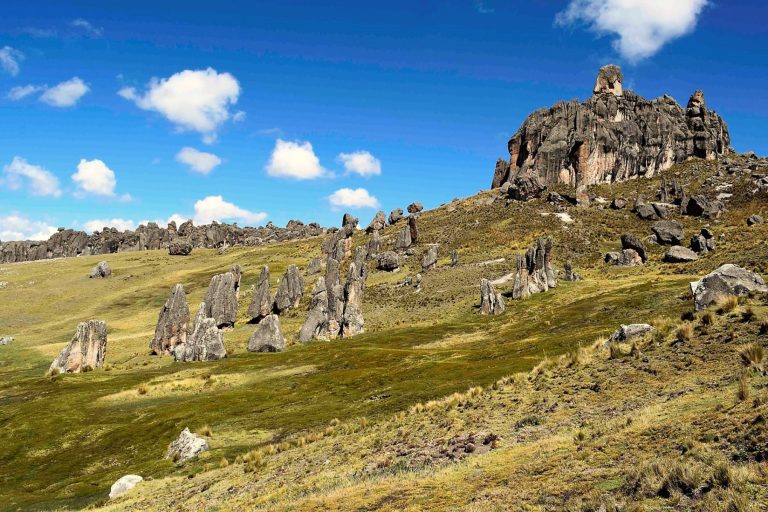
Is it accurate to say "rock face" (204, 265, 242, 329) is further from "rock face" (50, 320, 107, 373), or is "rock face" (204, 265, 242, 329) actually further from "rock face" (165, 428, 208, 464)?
"rock face" (165, 428, 208, 464)

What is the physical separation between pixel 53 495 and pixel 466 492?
33.6m

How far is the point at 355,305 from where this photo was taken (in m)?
105

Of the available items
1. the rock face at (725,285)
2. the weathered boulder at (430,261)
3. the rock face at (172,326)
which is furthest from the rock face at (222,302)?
the rock face at (725,285)

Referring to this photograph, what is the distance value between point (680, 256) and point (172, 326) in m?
107

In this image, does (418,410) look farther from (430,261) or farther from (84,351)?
(430,261)

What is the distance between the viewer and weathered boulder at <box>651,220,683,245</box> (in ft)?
434

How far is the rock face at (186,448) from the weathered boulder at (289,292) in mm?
85763

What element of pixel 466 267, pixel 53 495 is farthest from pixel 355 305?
pixel 53 495

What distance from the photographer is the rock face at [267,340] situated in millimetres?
90750

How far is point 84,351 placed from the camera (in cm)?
8419

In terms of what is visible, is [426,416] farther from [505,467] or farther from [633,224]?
[633,224]

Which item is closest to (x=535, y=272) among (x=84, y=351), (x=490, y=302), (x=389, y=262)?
(x=490, y=302)

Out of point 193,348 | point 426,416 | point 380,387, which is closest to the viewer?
point 426,416

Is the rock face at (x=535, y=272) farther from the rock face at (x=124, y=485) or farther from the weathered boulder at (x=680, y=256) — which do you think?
the rock face at (x=124, y=485)
